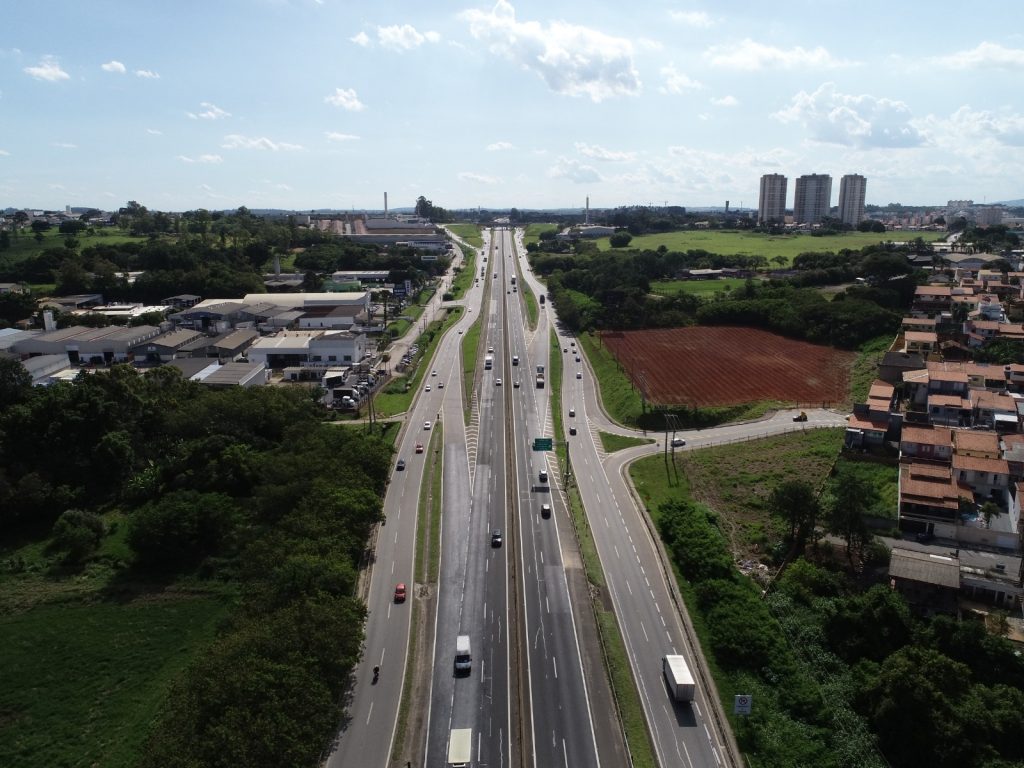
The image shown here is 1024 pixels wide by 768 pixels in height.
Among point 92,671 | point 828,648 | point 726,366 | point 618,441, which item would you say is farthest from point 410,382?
point 828,648

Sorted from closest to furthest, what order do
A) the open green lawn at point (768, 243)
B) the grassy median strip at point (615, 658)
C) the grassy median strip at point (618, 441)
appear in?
the grassy median strip at point (615, 658) < the grassy median strip at point (618, 441) < the open green lawn at point (768, 243)

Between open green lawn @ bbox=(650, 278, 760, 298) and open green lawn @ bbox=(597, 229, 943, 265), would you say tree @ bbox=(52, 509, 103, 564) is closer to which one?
open green lawn @ bbox=(650, 278, 760, 298)

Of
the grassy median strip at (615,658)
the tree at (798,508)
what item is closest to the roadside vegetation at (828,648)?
the tree at (798,508)

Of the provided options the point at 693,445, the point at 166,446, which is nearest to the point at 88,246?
the point at 166,446

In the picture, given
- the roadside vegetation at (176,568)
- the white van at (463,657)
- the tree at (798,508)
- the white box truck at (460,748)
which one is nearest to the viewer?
the roadside vegetation at (176,568)

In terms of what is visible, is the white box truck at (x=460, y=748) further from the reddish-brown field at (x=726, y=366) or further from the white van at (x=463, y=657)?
the reddish-brown field at (x=726, y=366)

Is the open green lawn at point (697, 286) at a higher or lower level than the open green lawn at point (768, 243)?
lower
